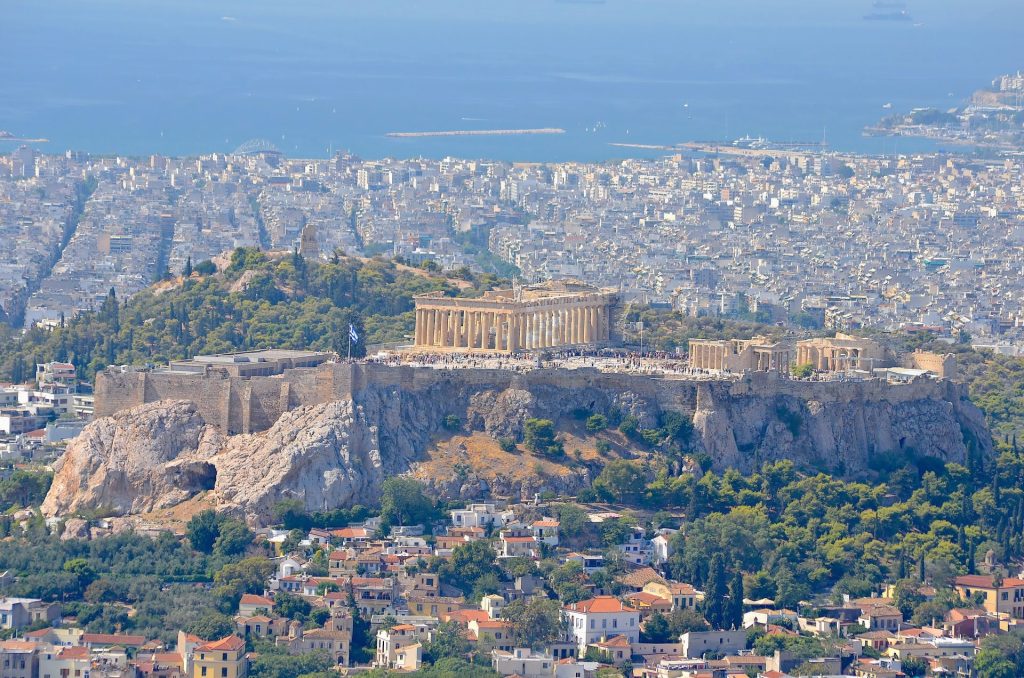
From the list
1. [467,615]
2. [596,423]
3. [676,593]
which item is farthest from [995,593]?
[467,615]

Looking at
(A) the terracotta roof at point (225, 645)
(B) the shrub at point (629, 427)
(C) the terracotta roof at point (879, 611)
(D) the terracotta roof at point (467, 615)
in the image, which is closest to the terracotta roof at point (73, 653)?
(A) the terracotta roof at point (225, 645)

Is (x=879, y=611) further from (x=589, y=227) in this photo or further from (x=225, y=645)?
(x=589, y=227)

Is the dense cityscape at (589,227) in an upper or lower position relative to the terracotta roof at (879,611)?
upper

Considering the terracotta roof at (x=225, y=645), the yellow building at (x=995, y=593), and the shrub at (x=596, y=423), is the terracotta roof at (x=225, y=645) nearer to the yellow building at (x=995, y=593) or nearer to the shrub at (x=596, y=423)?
the shrub at (x=596, y=423)

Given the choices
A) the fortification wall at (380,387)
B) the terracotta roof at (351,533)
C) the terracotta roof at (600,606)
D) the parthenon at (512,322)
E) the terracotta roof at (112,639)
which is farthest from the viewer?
the parthenon at (512,322)

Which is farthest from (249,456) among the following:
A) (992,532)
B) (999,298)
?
(999,298)

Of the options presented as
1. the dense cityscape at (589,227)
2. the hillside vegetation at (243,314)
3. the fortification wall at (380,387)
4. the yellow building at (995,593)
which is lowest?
the yellow building at (995,593)
